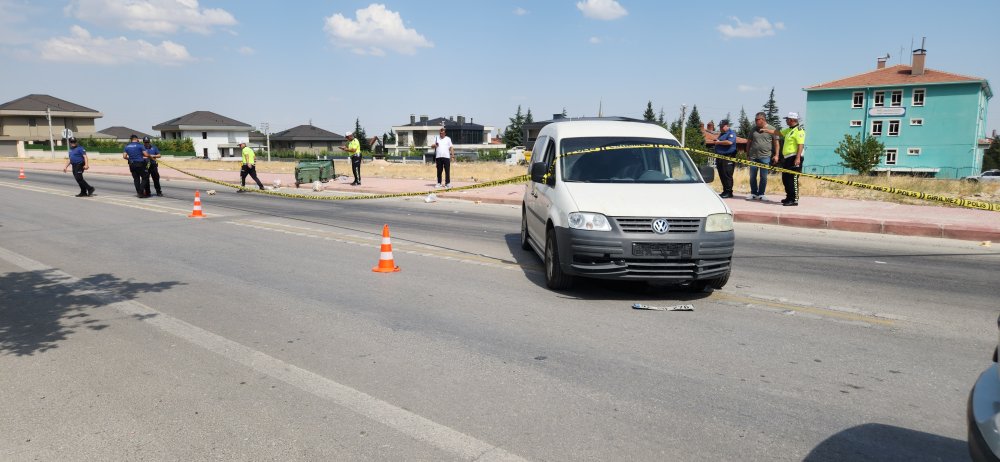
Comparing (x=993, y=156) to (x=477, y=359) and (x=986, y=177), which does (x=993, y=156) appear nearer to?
(x=986, y=177)

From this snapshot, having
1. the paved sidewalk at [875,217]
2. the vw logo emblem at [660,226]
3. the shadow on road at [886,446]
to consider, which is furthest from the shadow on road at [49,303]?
the paved sidewalk at [875,217]

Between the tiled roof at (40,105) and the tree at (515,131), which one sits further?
the tree at (515,131)

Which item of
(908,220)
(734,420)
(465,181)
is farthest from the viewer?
(465,181)

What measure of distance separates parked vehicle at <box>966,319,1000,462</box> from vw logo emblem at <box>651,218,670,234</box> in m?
3.93

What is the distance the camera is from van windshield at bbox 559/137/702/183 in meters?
7.68

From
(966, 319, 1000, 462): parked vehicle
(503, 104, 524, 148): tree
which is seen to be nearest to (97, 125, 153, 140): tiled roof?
(503, 104, 524, 148): tree

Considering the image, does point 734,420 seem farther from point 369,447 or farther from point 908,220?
point 908,220

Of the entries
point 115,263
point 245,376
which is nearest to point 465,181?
point 115,263

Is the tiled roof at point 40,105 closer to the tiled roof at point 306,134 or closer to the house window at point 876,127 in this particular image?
the tiled roof at point 306,134

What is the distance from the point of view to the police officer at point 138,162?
18.7m

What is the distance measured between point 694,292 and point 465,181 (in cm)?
1953

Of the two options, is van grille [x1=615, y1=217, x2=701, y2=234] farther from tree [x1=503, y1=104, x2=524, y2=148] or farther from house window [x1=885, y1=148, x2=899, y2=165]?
tree [x1=503, y1=104, x2=524, y2=148]

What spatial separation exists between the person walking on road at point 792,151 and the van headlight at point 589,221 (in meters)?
9.26

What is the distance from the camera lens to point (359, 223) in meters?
13.9
